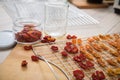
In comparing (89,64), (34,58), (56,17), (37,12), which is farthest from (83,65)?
(37,12)

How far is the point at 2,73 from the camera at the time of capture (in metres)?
0.55

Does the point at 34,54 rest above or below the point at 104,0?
below

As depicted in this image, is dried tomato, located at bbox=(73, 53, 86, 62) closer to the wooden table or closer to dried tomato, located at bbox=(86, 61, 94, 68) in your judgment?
dried tomato, located at bbox=(86, 61, 94, 68)

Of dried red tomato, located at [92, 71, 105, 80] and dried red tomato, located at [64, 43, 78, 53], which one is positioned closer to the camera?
dried red tomato, located at [92, 71, 105, 80]

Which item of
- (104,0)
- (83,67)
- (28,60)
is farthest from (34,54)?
(104,0)

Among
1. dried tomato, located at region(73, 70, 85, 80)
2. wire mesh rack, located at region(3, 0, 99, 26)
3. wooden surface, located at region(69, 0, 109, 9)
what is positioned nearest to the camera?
dried tomato, located at region(73, 70, 85, 80)

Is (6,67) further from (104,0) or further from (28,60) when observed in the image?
(104,0)

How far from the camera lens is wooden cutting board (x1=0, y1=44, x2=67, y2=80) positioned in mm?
551

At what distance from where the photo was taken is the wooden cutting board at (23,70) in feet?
1.81

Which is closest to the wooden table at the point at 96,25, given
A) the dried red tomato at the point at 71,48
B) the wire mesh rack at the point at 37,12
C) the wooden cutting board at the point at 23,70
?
the wire mesh rack at the point at 37,12

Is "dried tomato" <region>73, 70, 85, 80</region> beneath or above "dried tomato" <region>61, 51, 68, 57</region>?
beneath

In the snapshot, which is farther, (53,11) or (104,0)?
(104,0)

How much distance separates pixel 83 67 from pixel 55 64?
3.4 inches

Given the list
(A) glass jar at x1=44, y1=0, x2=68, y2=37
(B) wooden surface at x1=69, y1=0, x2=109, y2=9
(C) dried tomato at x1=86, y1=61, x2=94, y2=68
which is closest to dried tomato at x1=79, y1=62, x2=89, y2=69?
(C) dried tomato at x1=86, y1=61, x2=94, y2=68
